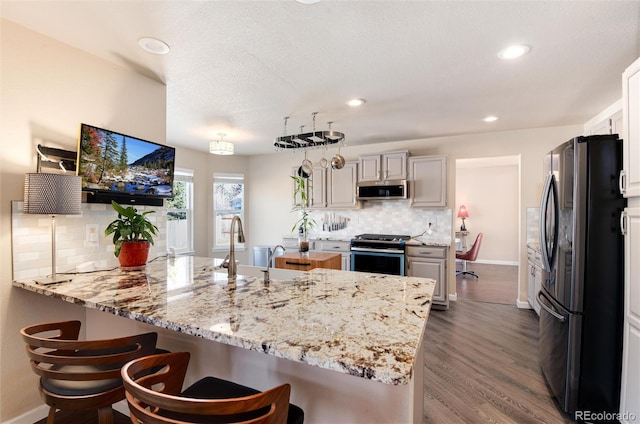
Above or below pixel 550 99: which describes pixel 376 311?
below

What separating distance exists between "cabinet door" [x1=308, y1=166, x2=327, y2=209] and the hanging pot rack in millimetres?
1159

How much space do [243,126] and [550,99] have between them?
344 cm

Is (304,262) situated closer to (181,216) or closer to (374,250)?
(374,250)

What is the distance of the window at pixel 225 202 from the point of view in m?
5.74

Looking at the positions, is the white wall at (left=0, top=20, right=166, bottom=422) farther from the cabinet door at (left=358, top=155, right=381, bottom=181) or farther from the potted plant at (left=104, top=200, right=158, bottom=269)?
the cabinet door at (left=358, top=155, right=381, bottom=181)

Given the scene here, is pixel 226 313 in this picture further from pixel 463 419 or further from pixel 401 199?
pixel 401 199

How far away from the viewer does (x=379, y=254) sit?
4.20 m

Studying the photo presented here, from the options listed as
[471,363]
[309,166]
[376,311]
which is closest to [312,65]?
[309,166]

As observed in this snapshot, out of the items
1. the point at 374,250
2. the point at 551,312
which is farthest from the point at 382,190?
the point at 551,312

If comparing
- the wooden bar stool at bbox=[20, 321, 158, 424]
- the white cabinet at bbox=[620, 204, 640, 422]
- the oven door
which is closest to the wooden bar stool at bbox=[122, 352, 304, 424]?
the wooden bar stool at bbox=[20, 321, 158, 424]

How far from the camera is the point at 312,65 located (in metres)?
2.27

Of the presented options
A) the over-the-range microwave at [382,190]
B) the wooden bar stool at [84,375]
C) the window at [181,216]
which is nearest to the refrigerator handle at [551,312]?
the over-the-range microwave at [382,190]

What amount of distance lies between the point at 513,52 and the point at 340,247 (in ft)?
10.6

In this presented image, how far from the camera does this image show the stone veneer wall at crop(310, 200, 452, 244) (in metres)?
4.48
